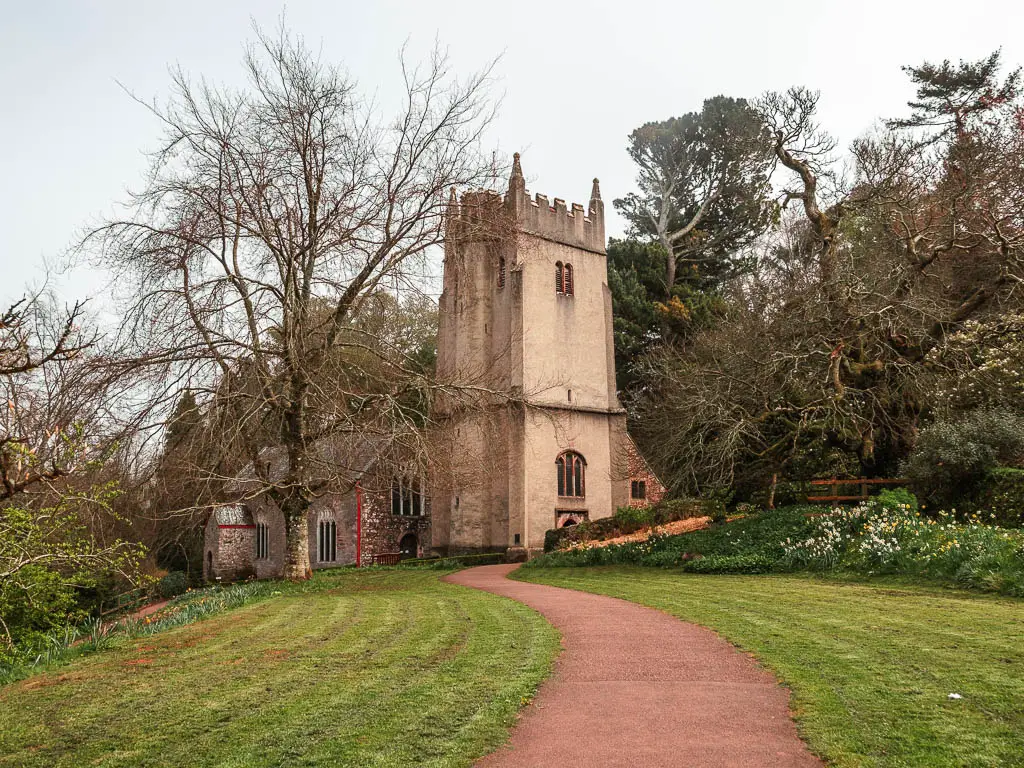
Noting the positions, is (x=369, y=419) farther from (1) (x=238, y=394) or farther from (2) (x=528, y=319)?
(2) (x=528, y=319)

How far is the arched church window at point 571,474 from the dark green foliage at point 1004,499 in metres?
17.3

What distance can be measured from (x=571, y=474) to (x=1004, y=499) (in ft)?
59.0

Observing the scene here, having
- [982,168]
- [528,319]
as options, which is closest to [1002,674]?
[982,168]

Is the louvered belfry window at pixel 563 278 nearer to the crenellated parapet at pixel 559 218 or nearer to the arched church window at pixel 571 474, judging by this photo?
the crenellated parapet at pixel 559 218

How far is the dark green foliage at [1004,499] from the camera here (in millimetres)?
15336

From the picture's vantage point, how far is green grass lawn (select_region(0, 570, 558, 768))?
5.61 meters

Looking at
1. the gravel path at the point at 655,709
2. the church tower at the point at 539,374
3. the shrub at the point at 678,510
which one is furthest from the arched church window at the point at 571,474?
the gravel path at the point at 655,709

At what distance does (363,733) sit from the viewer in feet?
19.1

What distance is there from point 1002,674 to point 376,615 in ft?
27.0

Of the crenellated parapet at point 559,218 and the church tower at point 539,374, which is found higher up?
the crenellated parapet at point 559,218

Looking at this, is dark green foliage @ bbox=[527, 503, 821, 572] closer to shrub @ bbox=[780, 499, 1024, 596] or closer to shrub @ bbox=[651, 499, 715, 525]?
shrub @ bbox=[780, 499, 1024, 596]

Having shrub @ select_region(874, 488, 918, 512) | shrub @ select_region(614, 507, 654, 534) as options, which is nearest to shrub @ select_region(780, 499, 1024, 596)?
shrub @ select_region(874, 488, 918, 512)

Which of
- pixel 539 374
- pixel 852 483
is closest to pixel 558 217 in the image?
pixel 539 374

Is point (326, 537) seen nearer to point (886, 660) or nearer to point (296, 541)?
point (296, 541)
